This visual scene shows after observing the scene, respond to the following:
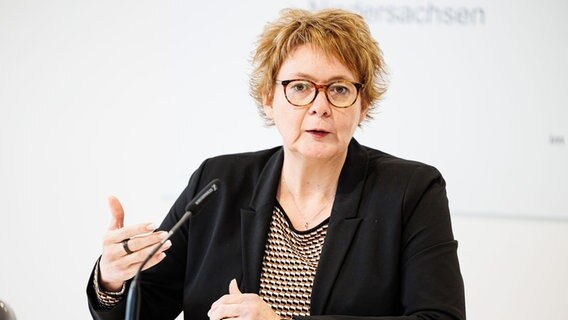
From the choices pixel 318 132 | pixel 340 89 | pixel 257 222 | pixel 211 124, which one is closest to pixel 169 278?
pixel 257 222

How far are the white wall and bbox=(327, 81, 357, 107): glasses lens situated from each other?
1.01 meters

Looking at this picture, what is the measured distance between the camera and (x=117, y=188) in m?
3.18

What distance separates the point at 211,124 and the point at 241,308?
4.99 ft

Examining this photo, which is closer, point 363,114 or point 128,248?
point 128,248

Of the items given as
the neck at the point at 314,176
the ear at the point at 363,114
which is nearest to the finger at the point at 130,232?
the neck at the point at 314,176

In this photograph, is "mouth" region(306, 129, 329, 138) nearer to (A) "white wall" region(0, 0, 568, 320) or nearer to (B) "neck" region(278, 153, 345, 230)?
(B) "neck" region(278, 153, 345, 230)

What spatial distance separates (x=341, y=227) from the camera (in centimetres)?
182

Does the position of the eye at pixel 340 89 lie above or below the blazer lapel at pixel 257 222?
above

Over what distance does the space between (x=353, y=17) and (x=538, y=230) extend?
130 cm

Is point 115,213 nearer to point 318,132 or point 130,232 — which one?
point 130,232

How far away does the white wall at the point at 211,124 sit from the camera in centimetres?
275

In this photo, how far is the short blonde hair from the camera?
6.01ft

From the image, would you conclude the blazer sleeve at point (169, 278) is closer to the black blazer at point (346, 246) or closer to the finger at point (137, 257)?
the black blazer at point (346, 246)

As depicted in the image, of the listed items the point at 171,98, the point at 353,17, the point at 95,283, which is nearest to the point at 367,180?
the point at 353,17
